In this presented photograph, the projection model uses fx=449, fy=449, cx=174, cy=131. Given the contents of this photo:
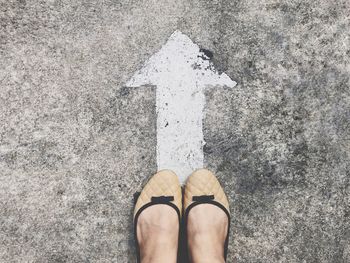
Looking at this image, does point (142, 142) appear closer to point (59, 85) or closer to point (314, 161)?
point (59, 85)

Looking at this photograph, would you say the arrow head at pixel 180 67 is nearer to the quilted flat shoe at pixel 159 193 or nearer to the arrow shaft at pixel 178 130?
the arrow shaft at pixel 178 130

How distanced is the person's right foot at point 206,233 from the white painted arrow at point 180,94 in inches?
8.9

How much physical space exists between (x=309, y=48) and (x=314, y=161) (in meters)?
0.63

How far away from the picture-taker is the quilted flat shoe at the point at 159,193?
2424 mm

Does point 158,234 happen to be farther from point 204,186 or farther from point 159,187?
point 204,186

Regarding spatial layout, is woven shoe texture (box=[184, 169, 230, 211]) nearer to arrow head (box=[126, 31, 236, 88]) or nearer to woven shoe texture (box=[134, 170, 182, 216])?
woven shoe texture (box=[134, 170, 182, 216])

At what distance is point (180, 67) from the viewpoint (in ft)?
8.19

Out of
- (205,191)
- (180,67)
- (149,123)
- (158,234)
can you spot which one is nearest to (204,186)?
(205,191)

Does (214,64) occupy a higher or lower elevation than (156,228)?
higher

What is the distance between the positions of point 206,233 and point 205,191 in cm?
22

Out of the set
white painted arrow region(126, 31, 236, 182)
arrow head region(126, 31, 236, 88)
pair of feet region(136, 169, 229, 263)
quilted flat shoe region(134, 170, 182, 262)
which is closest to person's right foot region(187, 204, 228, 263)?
pair of feet region(136, 169, 229, 263)

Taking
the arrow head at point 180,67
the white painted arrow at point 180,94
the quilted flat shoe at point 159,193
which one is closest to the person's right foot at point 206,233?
the quilted flat shoe at point 159,193

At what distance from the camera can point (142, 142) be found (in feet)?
8.10

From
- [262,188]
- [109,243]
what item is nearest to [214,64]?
[262,188]
